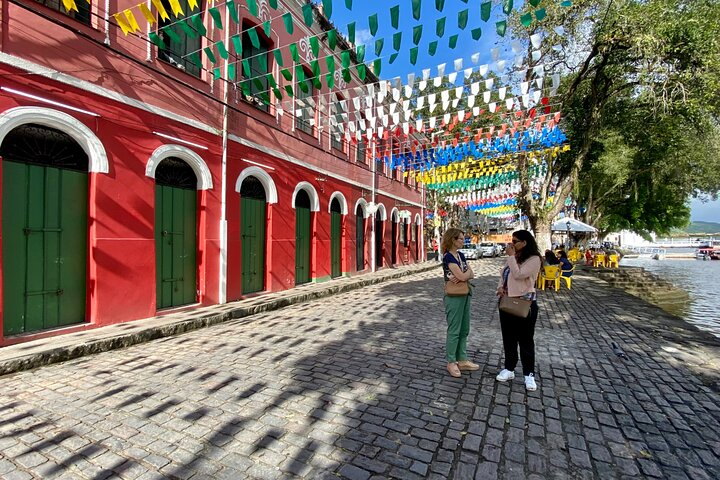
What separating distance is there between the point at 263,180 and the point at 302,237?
8.49 feet

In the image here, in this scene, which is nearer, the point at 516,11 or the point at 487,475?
the point at 487,475

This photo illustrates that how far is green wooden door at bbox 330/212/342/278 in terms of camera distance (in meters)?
13.5

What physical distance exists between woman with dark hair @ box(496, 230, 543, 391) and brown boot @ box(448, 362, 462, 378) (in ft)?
2.09

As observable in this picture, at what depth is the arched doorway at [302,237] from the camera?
11.4m

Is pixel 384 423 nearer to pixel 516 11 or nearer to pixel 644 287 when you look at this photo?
pixel 516 11

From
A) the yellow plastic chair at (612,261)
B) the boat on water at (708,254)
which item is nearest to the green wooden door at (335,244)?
the yellow plastic chair at (612,261)

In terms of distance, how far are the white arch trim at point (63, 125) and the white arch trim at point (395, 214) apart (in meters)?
14.7

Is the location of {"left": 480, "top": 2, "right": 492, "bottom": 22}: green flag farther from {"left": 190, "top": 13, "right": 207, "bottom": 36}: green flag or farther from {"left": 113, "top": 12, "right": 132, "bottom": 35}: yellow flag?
{"left": 113, "top": 12, "right": 132, "bottom": 35}: yellow flag

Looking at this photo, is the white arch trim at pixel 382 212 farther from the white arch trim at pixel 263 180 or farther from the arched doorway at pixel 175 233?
the arched doorway at pixel 175 233

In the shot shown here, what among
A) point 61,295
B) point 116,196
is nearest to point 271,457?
point 61,295

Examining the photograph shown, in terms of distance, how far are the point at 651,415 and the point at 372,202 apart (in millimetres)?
13732

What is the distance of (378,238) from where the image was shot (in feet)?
59.6

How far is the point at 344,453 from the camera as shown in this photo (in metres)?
2.66

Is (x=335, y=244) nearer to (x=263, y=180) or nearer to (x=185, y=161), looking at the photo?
(x=263, y=180)
